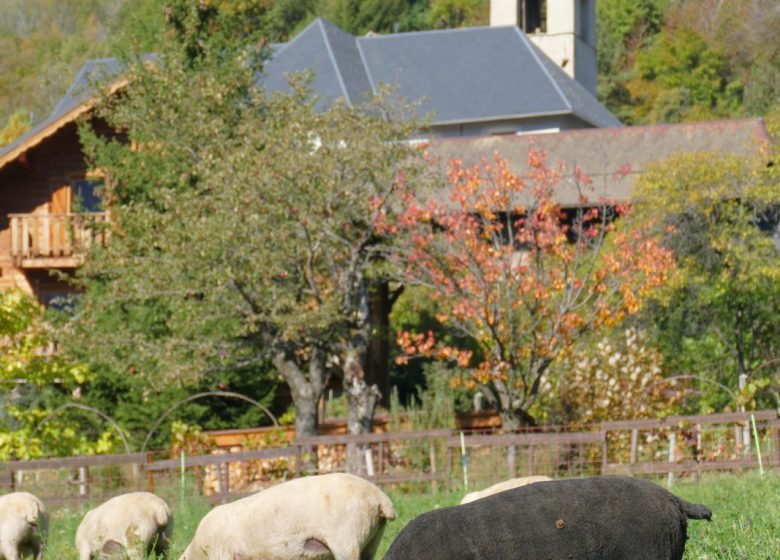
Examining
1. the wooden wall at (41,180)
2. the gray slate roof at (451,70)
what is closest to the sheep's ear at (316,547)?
the wooden wall at (41,180)

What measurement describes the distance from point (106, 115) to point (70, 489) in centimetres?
774

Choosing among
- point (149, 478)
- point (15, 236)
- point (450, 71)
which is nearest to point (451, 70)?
point (450, 71)

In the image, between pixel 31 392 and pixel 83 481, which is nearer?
pixel 83 481

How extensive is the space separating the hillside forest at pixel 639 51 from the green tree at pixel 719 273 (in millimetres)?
34461

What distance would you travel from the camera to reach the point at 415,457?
19.4 m

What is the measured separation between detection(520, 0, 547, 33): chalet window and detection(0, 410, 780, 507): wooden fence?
36667mm

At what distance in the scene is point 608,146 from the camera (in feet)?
114

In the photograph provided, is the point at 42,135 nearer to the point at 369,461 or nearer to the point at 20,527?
the point at 369,461

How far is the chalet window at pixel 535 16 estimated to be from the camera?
54.8 m

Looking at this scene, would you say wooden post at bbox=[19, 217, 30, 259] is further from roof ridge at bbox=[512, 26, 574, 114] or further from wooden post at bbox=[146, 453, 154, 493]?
roof ridge at bbox=[512, 26, 574, 114]

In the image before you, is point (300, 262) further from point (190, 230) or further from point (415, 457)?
point (415, 457)

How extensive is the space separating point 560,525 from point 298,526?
11.4 ft

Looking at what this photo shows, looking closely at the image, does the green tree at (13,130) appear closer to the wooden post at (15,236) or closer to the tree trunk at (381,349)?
the wooden post at (15,236)

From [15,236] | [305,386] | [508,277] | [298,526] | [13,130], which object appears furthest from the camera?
[13,130]
